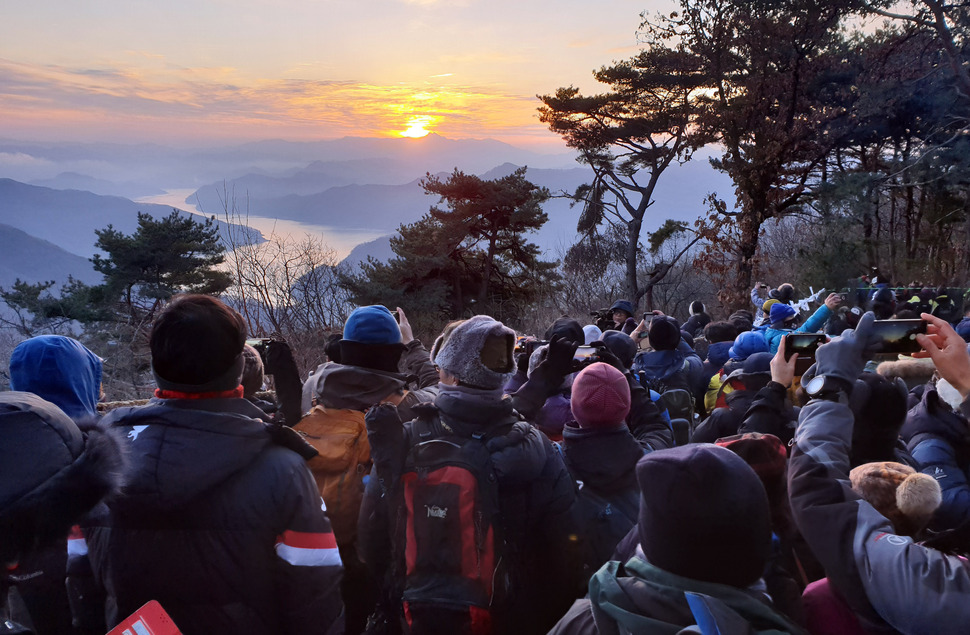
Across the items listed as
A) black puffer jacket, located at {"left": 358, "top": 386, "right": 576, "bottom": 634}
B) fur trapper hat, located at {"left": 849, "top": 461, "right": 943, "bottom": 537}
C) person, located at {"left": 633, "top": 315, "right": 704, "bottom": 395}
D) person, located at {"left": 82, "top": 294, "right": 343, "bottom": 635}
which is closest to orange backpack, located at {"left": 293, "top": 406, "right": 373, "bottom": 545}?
black puffer jacket, located at {"left": 358, "top": 386, "right": 576, "bottom": 634}

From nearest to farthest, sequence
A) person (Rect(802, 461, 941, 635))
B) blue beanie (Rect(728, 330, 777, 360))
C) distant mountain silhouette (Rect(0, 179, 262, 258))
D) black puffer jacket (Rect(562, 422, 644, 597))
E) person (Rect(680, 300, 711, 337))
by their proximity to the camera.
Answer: person (Rect(802, 461, 941, 635)) → black puffer jacket (Rect(562, 422, 644, 597)) → blue beanie (Rect(728, 330, 777, 360)) → person (Rect(680, 300, 711, 337)) → distant mountain silhouette (Rect(0, 179, 262, 258))

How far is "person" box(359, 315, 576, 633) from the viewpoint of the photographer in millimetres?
2127

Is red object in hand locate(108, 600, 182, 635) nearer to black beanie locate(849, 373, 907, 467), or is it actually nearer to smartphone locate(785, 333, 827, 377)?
smartphone locate(785, 333, 827, 377)

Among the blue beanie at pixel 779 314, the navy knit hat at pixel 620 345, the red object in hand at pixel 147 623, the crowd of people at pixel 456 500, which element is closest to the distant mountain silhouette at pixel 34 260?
the blue beanie at pixel 779 314

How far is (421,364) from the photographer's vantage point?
12.0 feet

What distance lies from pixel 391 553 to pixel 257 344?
1.30 m

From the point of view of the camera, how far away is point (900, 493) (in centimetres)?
165

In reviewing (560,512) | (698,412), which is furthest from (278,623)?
(698,412)

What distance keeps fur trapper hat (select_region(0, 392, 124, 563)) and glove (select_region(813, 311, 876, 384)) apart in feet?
6.06

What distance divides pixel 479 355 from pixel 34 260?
512 feet

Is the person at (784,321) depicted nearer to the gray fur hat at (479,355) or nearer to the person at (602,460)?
the person at (602,460)

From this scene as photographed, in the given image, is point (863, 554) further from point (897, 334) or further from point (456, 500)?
point (456, 500)

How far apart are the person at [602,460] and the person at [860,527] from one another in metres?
0.77

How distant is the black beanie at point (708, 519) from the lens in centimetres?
127
